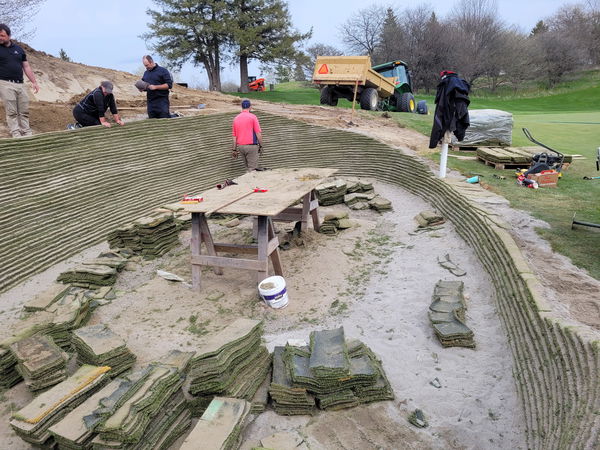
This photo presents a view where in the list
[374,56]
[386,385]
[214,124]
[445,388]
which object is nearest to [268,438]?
[386,385]

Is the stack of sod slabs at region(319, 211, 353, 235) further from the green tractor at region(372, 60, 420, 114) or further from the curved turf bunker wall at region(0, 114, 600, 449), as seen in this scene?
the green tractor at region(372, 60, 420, 114)

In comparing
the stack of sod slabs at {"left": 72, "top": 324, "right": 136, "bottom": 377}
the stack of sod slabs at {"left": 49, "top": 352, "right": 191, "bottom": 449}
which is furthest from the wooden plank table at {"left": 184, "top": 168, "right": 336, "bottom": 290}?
the stack of sod slabs at {"left": 49, "top": 352, "right": 191, "bottom": 449}

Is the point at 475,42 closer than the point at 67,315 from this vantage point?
No

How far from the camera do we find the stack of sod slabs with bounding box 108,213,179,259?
7309 millimetres

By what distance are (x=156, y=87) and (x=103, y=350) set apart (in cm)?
686

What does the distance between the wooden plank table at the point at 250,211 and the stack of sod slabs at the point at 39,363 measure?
226cm

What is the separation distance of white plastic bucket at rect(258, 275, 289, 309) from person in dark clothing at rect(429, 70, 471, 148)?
15.1 feet

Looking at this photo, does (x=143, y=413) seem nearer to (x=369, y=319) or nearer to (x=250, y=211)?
(x=369, y=319)

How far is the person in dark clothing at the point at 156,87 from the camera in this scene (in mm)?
9367

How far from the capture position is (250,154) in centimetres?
974

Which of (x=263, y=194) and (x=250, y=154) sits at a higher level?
(x=250, y=154)

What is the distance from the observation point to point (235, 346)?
388 cm

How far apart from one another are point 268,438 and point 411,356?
1.73 m

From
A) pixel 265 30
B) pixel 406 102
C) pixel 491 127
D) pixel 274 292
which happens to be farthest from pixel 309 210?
pixel 265 30
